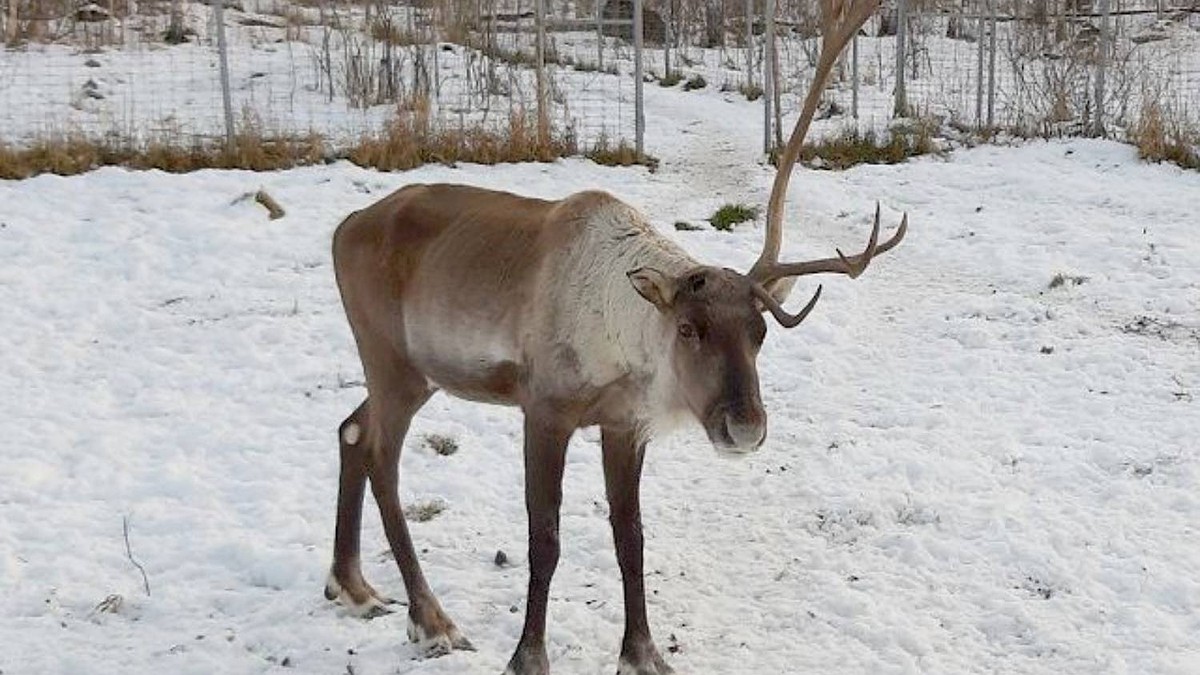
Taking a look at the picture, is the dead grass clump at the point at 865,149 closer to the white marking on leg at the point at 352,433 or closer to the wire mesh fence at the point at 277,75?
the wire mesh fence at the point at 277,75

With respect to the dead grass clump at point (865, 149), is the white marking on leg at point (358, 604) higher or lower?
lower

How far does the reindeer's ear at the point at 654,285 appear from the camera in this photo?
3.54m

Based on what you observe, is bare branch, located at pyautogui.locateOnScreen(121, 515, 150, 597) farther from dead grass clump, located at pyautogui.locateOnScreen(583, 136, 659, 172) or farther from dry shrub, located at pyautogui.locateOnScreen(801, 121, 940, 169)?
dry shrub, located at pyautogui.locateOnScreen(801, 121, 940, 169)

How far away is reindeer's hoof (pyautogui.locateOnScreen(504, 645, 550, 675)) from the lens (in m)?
4.02

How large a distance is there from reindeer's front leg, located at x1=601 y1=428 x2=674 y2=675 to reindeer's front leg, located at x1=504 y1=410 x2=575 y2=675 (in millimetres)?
193

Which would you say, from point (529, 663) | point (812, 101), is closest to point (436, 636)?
point (529, 663)

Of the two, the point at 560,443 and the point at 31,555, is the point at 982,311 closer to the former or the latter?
the point at 560,443

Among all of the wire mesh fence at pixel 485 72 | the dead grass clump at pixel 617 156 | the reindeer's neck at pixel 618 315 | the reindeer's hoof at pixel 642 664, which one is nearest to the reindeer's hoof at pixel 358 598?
the reindeer's hoof at pixel 642 664

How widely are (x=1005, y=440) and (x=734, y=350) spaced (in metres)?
3.08

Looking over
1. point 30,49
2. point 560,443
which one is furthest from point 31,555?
point 30,49

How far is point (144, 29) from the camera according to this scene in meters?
18.9

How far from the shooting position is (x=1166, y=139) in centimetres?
1280

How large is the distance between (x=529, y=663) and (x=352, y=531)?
0.90 m

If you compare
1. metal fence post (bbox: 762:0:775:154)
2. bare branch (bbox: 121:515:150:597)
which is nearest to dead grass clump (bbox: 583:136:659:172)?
metal fence post (bbox: 762:0:775:154)
